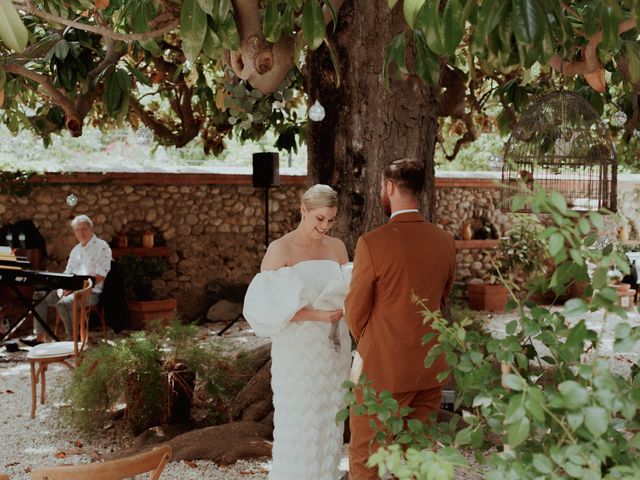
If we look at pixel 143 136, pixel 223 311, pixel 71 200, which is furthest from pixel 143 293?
pixel 143 136

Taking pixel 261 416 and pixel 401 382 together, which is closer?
pixel 401 382

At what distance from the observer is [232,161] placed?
2075cm

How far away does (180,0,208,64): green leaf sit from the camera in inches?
96.3

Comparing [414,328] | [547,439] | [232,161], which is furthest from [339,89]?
[232,161]

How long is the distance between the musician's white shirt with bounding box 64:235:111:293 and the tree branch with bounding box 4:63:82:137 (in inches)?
117

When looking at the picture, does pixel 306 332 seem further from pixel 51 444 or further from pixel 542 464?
pixel 51 444

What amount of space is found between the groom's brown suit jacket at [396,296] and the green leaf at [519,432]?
5.24 feet

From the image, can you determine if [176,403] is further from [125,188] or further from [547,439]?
[125,188]

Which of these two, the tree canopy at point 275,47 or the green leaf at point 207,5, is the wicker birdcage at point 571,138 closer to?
the tree canopy at point 275,47

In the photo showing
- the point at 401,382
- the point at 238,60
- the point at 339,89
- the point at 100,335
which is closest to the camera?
the point at 401,382

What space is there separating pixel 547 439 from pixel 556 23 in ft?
3.11

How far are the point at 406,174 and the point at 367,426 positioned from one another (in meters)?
0.96

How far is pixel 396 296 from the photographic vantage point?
3.00 metres

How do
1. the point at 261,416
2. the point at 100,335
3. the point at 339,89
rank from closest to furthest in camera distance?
the point at 339,89 → the point at 261,416 → the point at 100,335
